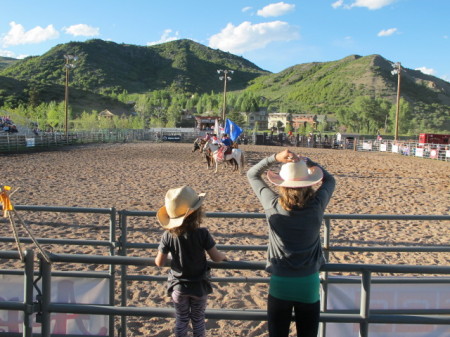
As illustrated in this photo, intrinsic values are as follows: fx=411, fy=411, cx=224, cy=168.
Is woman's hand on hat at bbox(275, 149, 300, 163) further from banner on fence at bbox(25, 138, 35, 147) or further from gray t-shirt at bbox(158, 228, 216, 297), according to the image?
banner on fence at bbox(25, 138, 35, 147)

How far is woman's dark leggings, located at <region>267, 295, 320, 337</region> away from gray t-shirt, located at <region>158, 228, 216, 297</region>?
18.9 inches

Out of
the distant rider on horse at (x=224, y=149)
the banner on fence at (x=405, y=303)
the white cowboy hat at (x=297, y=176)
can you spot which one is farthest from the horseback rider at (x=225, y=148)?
the white cowboy hat at (x=297, y=176)

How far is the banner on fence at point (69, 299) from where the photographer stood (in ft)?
9.80

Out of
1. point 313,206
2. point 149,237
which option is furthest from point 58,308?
point 149,237

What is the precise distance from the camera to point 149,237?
7.36 meters

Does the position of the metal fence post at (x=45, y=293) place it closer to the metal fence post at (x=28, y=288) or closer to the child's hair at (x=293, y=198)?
the metal fence post at (x=28, y=288)

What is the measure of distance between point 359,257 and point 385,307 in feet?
12.7

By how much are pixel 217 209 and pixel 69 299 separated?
6981mm

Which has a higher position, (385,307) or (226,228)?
(385,307)

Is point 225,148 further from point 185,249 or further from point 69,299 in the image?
point 185,249

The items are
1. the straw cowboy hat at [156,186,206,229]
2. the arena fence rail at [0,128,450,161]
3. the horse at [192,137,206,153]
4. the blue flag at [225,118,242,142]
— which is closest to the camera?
the straw cowboy hat at [156,186,206,229]

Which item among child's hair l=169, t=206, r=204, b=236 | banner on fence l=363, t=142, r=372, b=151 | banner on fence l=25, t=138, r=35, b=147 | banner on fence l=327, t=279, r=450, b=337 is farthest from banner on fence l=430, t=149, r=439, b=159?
child's hair l=169, t=206, r=204, b=236

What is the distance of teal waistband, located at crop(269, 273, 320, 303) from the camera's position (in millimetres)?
2457

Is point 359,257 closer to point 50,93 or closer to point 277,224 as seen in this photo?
point 277,224
